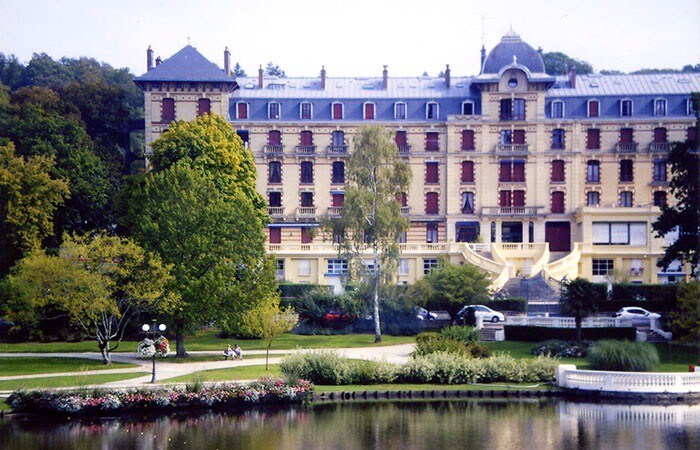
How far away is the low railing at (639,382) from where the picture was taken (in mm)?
37562

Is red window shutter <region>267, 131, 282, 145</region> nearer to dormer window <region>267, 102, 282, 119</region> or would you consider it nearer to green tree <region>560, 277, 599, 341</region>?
dormer window <region>267, 102, 282, 119</region>

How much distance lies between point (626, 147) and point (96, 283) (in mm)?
44858

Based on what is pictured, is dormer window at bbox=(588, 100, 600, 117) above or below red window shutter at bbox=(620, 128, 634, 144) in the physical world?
above

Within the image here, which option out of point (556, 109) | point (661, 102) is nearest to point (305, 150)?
point (556, 109)

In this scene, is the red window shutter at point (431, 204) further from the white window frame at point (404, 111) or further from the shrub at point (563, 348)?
the shrub at point (563, 348)

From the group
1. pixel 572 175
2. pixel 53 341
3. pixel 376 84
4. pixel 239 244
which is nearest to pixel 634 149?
pixel 572 175

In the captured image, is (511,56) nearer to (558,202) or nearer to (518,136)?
(518,136)

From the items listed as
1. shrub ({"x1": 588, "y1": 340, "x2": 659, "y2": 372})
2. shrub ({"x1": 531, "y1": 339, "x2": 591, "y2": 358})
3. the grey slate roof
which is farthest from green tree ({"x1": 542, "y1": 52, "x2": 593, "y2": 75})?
shrub ({"x1": 588, "y1": 340, "x2": 659, "y2": 372})

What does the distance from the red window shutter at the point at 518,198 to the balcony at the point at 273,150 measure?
1771cm

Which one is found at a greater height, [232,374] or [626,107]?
[626,107]

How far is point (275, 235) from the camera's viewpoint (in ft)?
250

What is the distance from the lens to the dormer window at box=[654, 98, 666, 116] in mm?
75938

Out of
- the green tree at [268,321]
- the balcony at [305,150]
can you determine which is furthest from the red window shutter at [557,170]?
the green tree at [268,321]

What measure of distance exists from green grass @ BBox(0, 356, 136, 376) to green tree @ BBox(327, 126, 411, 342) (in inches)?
648
